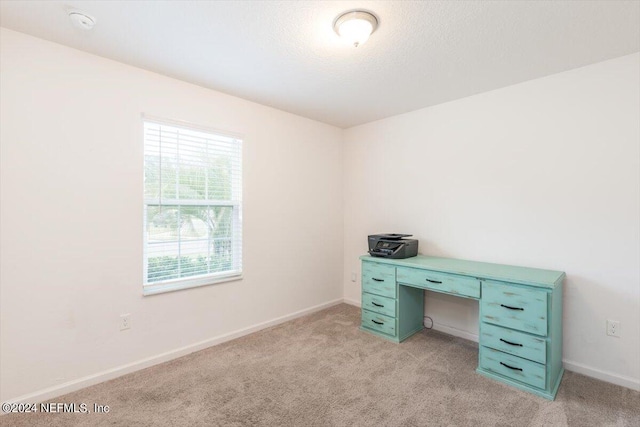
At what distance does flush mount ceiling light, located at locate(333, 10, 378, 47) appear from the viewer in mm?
1694

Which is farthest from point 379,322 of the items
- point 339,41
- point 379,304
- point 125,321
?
point 339,41

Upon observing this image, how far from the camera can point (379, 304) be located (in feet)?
9.96

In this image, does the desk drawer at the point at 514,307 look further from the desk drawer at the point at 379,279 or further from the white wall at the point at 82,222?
the white wall at the point at 82,222

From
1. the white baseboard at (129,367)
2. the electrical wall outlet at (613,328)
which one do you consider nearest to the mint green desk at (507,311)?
the electrical wall outlet at (613,328)

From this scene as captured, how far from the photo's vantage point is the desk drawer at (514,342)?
207cm

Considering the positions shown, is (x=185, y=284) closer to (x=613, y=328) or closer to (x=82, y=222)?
(x=82, y=222)

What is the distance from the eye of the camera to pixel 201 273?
279 cm

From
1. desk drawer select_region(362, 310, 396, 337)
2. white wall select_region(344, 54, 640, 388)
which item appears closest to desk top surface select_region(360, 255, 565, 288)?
white wall select_region(344, 54, 640, 388)

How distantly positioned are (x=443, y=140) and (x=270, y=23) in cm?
208

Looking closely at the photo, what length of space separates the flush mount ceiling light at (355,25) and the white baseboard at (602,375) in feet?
9.35

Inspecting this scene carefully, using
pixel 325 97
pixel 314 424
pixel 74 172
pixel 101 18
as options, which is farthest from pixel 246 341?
pixel 101 18

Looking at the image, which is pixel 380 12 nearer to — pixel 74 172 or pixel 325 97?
pixel 325 97

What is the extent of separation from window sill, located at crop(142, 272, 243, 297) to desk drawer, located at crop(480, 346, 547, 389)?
2221mm

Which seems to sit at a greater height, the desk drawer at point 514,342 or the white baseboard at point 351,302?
the desk drawer at point 514,342
